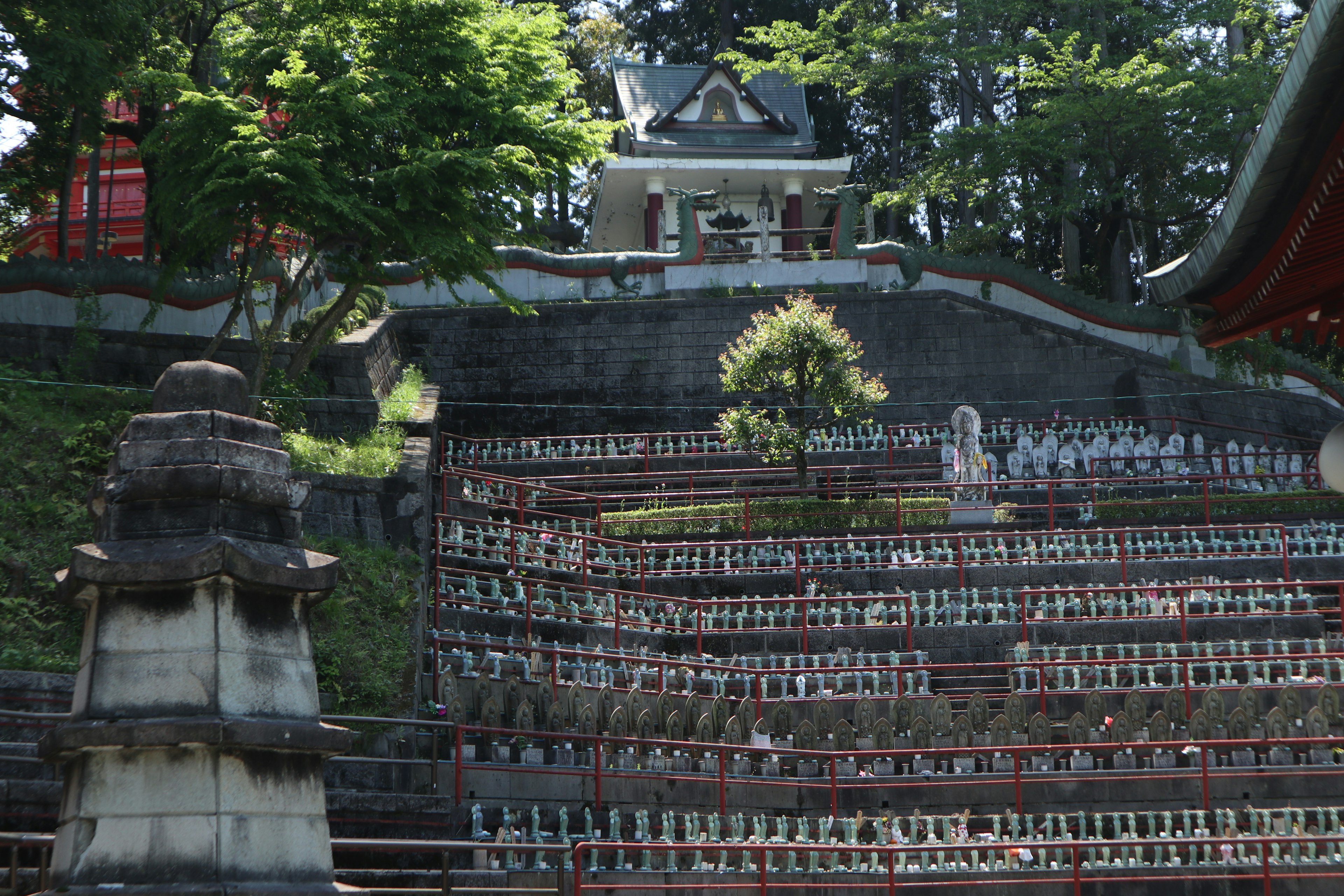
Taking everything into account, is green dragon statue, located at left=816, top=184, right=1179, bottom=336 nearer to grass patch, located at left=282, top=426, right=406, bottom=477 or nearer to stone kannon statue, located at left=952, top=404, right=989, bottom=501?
stone kannon statue, located at left=952, top=404, right=989, bottom=501

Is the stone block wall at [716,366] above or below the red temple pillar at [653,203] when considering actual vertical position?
below

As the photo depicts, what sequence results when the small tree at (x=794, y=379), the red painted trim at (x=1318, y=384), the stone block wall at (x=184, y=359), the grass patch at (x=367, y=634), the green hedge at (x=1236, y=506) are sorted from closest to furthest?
the grass patch at (x=367, y=634), the stone block wall at (x=184, y=359), the green hedge at (x=1236, y=506), the small tree at (x=794, y=379), the red painted trim at (x=1318, y=384)

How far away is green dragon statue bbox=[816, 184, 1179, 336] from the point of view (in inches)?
1053

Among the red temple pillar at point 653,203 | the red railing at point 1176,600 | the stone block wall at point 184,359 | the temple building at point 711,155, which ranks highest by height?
the temple building at point 711,155

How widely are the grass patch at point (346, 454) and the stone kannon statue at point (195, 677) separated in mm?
8859

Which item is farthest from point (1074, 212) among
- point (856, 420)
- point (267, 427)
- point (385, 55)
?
point (267, 427)

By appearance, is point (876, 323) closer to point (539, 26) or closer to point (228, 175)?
point (539, 26)

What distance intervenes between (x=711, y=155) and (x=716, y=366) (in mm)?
13486

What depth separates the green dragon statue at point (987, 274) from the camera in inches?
1053

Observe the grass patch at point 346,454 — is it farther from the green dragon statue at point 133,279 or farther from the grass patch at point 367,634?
the green dragon statue at point 133,279

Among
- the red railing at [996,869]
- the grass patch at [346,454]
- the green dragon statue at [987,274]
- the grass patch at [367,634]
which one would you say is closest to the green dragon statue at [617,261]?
the green dragon statue at [987,274]

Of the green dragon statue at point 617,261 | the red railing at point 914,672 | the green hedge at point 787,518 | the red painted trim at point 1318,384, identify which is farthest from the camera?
the green dragon statue at point 617,261

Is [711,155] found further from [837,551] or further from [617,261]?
[837,551]

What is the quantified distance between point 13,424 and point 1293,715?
1367 centimetres
